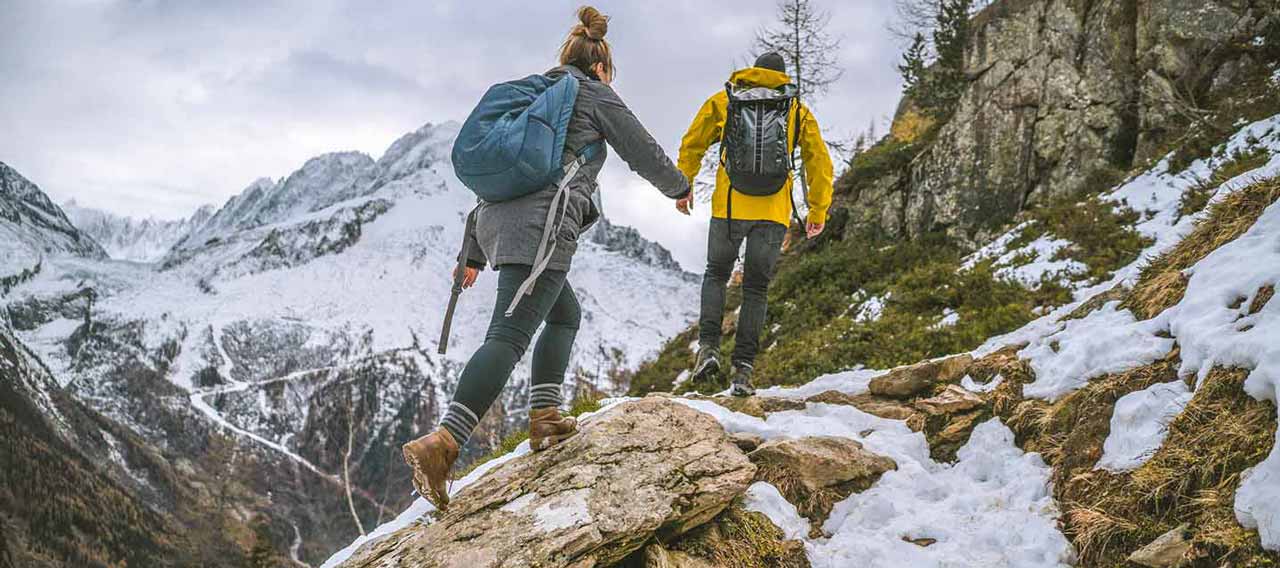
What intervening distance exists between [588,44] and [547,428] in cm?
224

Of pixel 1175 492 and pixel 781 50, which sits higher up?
pixel 781 50

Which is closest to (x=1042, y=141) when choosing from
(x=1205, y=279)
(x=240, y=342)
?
(x=1205, y=279)

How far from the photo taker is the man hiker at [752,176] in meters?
5.44

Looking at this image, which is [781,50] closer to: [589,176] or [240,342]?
[589,176]

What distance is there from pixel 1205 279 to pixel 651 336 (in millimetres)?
194036

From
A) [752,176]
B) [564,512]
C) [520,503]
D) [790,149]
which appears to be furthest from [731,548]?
[790,149]

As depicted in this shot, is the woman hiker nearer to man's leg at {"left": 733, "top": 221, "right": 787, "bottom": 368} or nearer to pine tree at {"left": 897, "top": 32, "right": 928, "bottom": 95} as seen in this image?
man's leg at {"left": 733, "top": 221, "right": 787, "bottom": 368}

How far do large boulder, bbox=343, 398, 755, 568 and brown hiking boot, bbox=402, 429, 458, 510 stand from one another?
265mm

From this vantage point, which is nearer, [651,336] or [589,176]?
[589,176]

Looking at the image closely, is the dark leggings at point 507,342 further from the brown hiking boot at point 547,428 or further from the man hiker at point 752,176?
the man hiker at point 752,176

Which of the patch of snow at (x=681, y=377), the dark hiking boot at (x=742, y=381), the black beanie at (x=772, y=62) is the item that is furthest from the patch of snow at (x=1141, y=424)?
the patch of snow at (x=681, y=377)

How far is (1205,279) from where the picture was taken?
3.84 metres

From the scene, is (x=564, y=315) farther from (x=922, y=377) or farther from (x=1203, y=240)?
(x=1203, y=240)

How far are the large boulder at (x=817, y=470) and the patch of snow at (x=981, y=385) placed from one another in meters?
Result: 1.11
